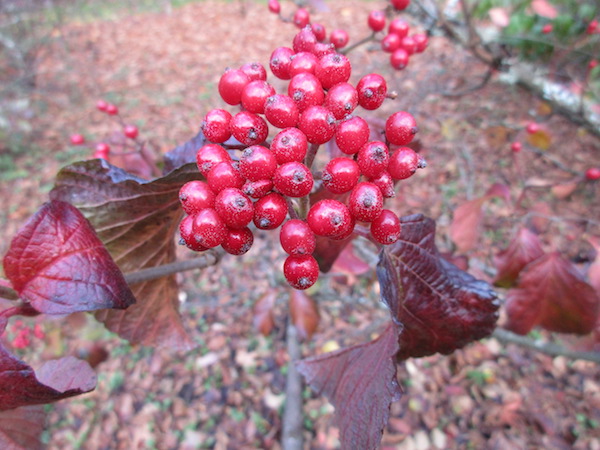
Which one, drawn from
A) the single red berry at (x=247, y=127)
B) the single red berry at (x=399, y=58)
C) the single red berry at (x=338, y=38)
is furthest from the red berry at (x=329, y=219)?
the single red berry at (x=399, y=58)

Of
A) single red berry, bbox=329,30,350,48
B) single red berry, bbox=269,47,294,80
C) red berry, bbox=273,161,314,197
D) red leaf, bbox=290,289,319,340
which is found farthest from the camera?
red leaf, bbox=290,289,319,340

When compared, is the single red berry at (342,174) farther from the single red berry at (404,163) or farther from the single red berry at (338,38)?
the single red berry at (338,38)

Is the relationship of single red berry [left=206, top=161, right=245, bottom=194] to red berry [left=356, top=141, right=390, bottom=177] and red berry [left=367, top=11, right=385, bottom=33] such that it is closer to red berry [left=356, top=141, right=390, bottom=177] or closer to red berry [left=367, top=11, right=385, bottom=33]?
red berry [left=356, top=141, right=390, bottom=177]

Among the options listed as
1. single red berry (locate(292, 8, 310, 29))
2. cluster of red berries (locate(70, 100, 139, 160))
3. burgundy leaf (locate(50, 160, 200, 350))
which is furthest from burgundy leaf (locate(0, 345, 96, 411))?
single red berry (locate(292, 8, 310, 29))

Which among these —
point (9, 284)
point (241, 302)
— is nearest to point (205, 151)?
point (9, 284)

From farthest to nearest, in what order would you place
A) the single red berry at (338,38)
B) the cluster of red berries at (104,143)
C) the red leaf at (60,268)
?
the cluster of red berries at (104,143) < the single red berry at (338,38) < the red leaf at (60,268)

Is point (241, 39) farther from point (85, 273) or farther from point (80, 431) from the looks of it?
point (85, 273)

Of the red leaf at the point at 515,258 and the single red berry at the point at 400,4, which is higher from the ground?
the single red berry at the point at 400,4
